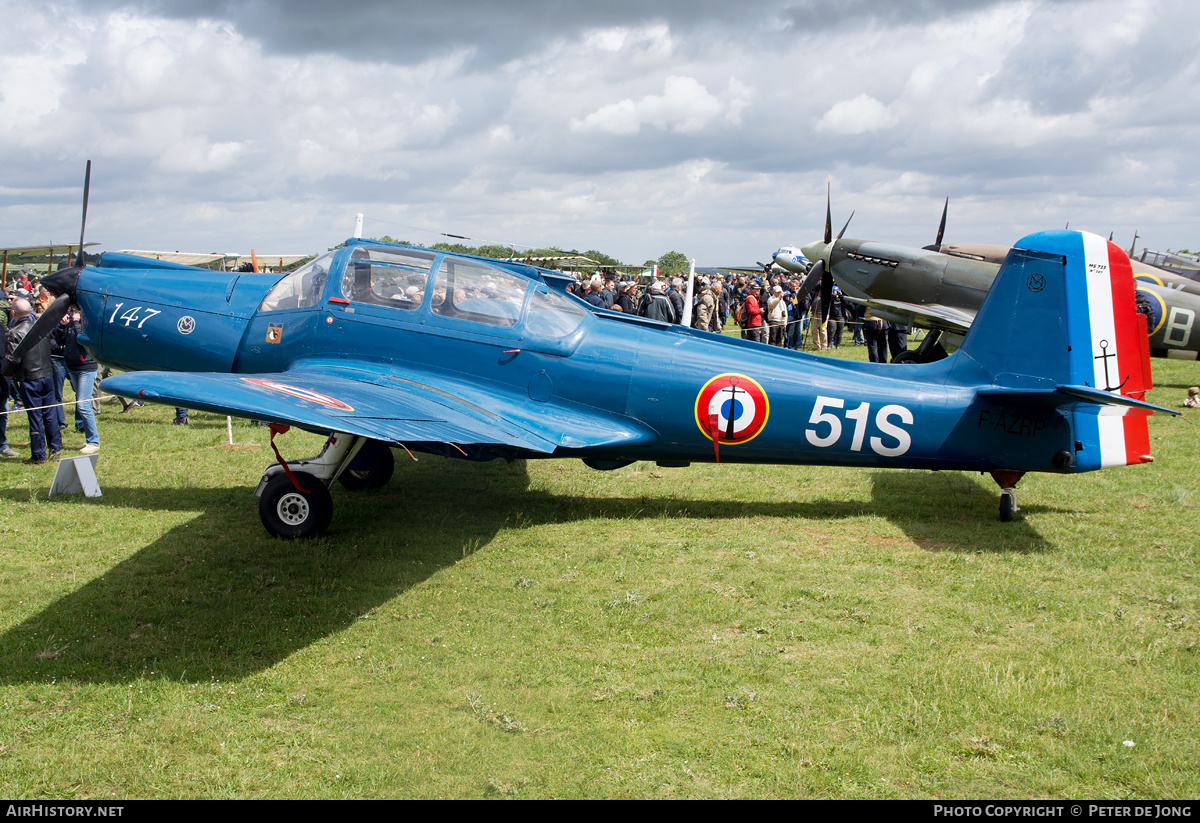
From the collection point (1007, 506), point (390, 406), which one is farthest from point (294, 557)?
point (1007, 506)

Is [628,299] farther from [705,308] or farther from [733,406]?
[733,406]

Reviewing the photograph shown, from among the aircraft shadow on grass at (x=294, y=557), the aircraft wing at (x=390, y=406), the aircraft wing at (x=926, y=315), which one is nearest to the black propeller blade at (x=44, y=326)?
the aircraft shadow on grass at (x=294, y=557)

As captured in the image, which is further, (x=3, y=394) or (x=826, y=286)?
(x=826, y=286)

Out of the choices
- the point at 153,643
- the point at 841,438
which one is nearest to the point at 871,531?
the point at 841,438

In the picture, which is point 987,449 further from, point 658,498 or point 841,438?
point 658,498

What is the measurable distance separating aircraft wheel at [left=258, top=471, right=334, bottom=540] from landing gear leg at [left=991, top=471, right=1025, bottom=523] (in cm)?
580

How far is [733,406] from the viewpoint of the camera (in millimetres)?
6699

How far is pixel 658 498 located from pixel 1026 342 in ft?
11.7

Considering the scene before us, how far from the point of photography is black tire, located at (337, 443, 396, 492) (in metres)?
8.06

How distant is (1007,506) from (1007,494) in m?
0.11

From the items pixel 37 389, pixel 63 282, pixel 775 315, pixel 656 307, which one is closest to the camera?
pixel 63 282

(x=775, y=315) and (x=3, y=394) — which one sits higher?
(x=775, y=315)

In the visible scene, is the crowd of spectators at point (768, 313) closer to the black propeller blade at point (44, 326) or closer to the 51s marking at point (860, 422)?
the 51s marking at point (860, 422)

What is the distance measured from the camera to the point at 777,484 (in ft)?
27.9
